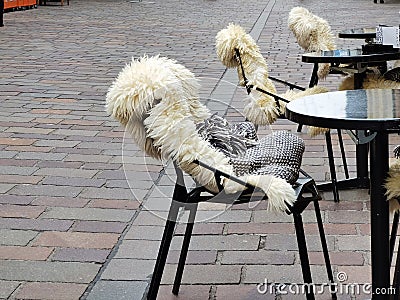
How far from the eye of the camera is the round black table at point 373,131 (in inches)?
98.8

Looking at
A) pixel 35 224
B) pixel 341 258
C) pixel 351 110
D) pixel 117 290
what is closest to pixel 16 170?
pixel 35 224

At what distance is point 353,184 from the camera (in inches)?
174

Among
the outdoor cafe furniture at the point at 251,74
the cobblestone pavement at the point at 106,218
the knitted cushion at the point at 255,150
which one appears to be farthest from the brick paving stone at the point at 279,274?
the outdoor cafe furniture at the point at 251,74

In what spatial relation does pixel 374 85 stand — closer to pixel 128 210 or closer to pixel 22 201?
pixel 128 210

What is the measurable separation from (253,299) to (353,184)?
156 cm

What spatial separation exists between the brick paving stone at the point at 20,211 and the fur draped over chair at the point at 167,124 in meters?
1.60

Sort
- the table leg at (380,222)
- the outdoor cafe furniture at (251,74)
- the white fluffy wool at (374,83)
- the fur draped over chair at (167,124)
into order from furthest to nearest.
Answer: the white fluffy wool at (374,83) < the outdoor cafe furniture at (251,74) < the table leg at (380,222) < the fur draped over chair at (167,124)

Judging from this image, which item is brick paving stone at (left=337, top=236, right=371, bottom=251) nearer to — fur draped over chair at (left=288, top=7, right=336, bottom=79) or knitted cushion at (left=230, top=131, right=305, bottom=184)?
knitted cushion at (left=230, top=131, right=305, bottom=184)

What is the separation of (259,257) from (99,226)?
870mm

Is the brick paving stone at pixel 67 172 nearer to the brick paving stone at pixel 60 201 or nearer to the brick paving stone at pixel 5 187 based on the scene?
the brick paving stone at pixel 5 187

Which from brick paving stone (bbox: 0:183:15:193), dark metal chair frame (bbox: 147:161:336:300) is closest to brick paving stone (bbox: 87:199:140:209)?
brick paving stone (bbox: 0:183:15:193)

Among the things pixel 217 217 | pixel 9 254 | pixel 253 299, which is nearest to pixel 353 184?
pixel 217 217

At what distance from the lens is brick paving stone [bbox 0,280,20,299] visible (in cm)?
311

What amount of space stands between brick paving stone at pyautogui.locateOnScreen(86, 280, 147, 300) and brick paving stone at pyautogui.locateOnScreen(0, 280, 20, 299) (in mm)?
306
